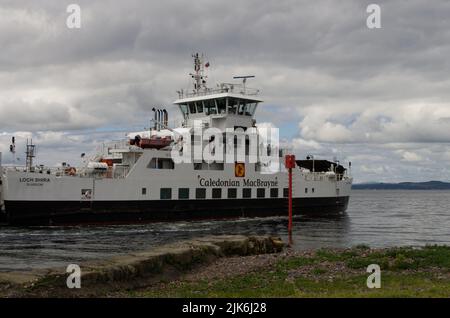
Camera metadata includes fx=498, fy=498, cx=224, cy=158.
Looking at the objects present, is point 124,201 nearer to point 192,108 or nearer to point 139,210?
point 139,210

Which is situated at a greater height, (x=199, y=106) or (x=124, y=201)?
(x=199, y=106)

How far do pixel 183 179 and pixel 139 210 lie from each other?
4.14 m

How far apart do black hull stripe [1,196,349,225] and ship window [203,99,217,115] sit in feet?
26.4

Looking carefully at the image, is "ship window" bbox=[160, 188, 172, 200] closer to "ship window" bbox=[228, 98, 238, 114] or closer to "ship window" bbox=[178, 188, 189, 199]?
"ship window" bbox=[178, 188, 189, 199]

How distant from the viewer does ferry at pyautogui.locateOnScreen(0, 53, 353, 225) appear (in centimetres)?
3189

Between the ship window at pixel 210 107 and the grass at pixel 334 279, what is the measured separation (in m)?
26.1

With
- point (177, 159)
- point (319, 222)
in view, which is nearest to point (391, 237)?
point (319, 222)

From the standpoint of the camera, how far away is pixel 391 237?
33375 mm

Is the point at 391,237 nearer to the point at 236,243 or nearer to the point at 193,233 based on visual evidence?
the point at 193,233

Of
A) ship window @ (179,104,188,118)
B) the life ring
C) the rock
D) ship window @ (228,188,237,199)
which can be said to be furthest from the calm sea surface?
ship window @ (179,104,188,118)

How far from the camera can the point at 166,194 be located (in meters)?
36.2

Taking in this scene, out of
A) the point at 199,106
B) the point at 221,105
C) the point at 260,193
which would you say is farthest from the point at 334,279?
the point at 199,106
